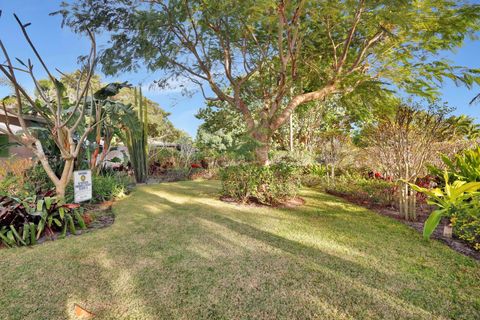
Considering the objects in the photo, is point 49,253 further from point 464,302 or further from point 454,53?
point 454,53

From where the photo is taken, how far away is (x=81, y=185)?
4.97m

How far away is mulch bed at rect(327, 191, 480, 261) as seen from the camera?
3512 millimetres

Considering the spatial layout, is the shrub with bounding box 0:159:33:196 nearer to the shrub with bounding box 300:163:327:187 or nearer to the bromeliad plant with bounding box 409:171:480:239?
the bromeliad plant with bounding box 409:171:480:239

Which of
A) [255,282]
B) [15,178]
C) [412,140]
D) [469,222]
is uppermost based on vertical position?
[412,140]

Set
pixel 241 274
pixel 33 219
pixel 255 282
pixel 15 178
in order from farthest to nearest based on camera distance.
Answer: pixel 15 178 → pixel 33 219 → pixel 241 274 → pixel 255 282

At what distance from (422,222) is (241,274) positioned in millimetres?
4327

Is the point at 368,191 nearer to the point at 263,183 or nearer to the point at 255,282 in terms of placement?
the point at 263,183

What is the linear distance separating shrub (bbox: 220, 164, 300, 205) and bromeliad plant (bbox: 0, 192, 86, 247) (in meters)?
3.54

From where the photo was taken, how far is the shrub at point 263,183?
6.20 m

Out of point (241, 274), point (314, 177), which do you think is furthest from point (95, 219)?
point (314, 177)

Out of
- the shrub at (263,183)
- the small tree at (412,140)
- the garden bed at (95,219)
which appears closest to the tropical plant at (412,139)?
the small tree at (412,140)

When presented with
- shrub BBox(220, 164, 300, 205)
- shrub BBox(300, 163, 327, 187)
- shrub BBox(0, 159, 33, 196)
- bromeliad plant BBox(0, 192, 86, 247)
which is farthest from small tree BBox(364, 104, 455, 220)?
shrub BBox(0, 159, 33, 196)

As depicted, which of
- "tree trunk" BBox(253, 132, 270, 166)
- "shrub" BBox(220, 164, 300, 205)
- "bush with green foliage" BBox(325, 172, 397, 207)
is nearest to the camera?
"shrub" BBox(220, 164, 300, 205)

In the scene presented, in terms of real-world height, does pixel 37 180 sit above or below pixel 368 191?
above
